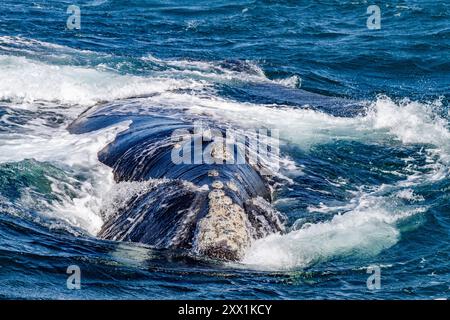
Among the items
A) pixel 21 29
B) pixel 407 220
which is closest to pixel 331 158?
pixel 407 220

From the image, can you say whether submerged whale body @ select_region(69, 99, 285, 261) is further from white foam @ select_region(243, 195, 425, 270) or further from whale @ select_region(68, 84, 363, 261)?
white foam @ select_region(243, 195, 425, 270)

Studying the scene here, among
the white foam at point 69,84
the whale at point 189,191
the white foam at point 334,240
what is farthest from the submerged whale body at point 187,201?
the white foam at point 69,84

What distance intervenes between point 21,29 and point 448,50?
604 inches

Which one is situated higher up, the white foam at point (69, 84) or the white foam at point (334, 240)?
the white foam at point (69, 84)

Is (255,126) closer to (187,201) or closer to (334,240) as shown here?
(334,240)

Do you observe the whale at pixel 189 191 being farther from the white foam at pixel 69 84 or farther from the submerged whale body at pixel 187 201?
the white foam at pixel 69 84

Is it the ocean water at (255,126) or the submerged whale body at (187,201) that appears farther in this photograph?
the submerged whale body at (187,201)

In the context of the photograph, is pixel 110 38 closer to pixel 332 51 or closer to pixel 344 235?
pixel 332 51

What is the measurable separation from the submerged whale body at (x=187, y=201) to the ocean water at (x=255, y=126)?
0.29 metres

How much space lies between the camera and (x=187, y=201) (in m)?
13.3

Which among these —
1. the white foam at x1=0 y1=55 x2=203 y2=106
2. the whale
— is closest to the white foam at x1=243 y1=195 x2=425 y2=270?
the whale

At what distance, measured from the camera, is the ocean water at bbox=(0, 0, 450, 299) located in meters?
11.8

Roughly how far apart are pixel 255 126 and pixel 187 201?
786 cm

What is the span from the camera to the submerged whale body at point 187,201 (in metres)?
12.4
